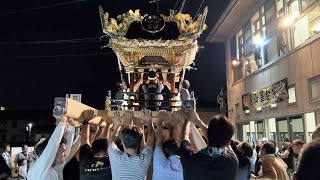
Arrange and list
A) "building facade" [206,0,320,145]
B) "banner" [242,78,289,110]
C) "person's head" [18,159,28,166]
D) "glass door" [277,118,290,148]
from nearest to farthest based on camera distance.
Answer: "person's head" [18,159,28,166] → "building facade" [206,0,320,145] → "banner" [242,78,289,110] → "glass door" [277,118,290,148]

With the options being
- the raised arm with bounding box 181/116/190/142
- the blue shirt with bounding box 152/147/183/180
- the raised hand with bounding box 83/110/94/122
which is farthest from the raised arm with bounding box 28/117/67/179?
the raised arm with bounding box 181/116/190/142

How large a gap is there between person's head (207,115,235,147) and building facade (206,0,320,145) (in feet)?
23.9

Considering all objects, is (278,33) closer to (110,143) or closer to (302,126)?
(302,126)

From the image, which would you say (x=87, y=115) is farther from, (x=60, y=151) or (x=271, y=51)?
(x=271, y=51)

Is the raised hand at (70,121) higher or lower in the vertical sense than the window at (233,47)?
lower

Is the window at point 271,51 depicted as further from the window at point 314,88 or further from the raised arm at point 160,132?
the raised arm at point 160,132

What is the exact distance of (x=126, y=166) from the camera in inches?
93.3

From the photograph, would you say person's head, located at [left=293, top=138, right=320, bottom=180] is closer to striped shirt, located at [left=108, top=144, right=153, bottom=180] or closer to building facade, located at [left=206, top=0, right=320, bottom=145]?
striped shirt, located at [left=108, top=144, right=153, bottom=180]

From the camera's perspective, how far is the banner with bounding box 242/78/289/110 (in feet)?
33.7

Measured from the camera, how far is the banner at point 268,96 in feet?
33.7

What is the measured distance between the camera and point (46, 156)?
7.56ft

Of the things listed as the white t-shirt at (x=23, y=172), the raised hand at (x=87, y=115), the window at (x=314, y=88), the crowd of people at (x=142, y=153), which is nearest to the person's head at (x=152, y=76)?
the crowd of people at (x=142, y=153)

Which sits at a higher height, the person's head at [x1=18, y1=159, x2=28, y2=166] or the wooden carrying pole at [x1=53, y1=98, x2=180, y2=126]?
the wooden carrying pole at [x1=53, y1=98, x2=180, y2=126]

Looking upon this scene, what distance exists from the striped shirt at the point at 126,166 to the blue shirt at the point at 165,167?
0.11m
